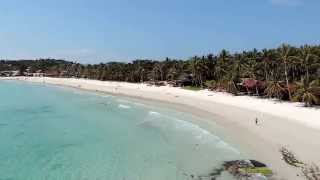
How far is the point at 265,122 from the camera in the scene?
149ft

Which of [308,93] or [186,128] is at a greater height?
[308,93]

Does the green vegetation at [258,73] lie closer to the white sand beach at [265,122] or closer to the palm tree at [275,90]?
the palm tree at [275,90]

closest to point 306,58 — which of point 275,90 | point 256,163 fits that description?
point 275,90

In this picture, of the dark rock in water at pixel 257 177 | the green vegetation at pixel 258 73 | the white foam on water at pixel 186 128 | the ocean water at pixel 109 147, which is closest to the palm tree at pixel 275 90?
the green vegetation at pixel 258 73

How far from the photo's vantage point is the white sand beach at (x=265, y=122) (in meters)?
31.0

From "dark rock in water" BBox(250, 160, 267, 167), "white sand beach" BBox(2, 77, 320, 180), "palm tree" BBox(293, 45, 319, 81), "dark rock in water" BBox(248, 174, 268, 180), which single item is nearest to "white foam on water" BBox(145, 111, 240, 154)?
"white sand beach" BBox(2, 77, 320, 180)

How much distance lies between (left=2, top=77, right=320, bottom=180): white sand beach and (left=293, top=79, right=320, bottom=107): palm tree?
4.10 ft

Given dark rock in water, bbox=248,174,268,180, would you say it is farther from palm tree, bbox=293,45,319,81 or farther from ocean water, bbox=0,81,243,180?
palm tree, bbox=293,45,319,81

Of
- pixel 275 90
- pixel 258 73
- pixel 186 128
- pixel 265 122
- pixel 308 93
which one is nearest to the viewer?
pixel 265 122

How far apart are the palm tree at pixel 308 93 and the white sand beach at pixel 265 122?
4.10 ft

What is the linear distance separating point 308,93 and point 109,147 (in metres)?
26.3

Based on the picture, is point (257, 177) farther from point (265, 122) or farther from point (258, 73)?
point (258, 73)

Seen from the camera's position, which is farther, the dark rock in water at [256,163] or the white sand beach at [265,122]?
the white sand beach at [265,122]

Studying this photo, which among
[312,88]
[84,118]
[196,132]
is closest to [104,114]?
[84,118]
